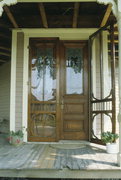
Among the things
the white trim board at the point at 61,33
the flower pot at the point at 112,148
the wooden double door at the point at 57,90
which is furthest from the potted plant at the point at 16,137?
the white trim board at the point at 61,33

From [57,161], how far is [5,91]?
4.52 metres

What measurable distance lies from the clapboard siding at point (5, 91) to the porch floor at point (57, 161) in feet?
9.86

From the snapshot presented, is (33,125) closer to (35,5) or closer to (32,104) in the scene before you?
(32,104)

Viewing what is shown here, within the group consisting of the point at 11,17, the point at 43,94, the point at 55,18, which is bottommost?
the point at 43,94

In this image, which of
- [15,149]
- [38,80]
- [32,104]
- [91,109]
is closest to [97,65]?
[91,109]

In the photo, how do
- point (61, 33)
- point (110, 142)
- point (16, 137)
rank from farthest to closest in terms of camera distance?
1. point (61, 33)
2. point (16, 137)
3. point (110, 142)

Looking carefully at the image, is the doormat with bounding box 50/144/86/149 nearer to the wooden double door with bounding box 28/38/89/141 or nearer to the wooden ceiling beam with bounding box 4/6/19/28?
the wooden double door with bounding box 28/38/89/141

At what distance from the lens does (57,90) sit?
452 centimetres

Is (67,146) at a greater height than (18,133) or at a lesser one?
lesser

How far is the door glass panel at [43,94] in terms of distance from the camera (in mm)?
4484

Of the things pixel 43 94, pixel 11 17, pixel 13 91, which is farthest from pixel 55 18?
pixel 13 91

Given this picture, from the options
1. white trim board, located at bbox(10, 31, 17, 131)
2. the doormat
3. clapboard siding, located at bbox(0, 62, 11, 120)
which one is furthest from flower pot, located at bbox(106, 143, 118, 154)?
clapboard siding, located at bbox(0, 62, 11, 120)

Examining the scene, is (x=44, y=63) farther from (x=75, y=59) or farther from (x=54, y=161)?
(x=54, y=161)

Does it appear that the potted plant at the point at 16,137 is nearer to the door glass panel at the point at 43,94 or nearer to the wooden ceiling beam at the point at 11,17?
the door glass panel at the point at 43,94
